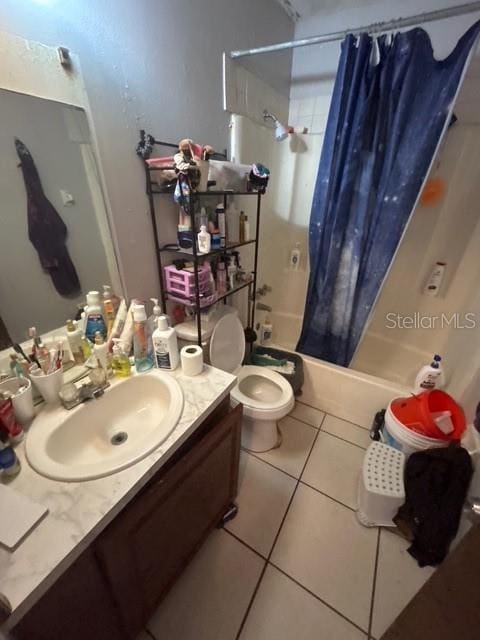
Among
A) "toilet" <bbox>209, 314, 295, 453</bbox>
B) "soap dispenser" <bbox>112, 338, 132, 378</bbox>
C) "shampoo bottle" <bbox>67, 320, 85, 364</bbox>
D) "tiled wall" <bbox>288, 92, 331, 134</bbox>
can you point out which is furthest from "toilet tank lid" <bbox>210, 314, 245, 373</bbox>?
"tiled wall" <bbox>288, 92, 331, 134</bbox>

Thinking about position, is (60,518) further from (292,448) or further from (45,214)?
(292,448)

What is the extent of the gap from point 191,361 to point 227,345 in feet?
1.82

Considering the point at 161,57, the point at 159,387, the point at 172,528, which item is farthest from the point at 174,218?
the point at 172,528

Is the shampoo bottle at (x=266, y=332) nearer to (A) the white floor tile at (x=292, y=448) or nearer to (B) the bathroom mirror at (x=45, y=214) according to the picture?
(A) the white floor tile at (x=292, y=448)

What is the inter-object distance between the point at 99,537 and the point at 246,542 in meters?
0.82

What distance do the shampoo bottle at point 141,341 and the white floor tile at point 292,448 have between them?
3.04 feet

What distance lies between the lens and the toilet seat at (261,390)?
1.35m

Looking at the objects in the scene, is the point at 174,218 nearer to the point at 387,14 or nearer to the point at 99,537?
the point at 99,537

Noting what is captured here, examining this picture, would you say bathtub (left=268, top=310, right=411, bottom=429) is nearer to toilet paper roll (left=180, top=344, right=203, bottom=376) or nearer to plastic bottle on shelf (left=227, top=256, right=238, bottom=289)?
plastic bottle on shelf (left=227, top=256, right=238, bottom=289)

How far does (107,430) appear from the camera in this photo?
2.80ft

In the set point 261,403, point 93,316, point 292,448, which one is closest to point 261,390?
point 261,403

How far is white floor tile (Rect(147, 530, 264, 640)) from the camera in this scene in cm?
92

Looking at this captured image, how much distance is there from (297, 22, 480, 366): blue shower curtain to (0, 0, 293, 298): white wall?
1.94ft

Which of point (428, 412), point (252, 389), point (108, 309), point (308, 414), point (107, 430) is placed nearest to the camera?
point (107, 430)
